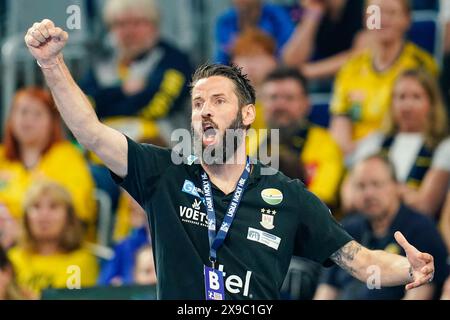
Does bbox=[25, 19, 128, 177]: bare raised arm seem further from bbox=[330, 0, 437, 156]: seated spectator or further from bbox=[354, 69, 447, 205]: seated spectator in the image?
bbox=[330, 0, 437, 156]: seated spectator

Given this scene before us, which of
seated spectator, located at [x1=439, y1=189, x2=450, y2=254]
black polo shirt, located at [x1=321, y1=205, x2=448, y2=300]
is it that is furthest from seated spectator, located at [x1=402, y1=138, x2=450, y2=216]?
black polo shirt, located at [x1=321, y1=205, x2=448, y2=300]

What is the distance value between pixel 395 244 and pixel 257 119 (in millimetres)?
2183

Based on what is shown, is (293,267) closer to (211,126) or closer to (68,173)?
(68,173)

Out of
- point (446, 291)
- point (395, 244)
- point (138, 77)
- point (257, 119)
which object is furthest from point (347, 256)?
point (138, 77)

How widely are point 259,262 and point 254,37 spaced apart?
5039 mm

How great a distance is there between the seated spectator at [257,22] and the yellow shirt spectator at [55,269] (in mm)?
2278

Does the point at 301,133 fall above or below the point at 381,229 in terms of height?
above

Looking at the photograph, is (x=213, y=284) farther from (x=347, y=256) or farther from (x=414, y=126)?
(x=414, y=126)

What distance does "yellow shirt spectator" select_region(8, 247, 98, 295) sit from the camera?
9.25m

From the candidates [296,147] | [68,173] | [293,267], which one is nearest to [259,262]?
[293,267]

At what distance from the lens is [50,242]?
945 cm

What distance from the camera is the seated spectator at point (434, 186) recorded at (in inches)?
352

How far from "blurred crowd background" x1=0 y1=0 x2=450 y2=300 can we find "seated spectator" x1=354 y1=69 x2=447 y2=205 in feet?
0.04
